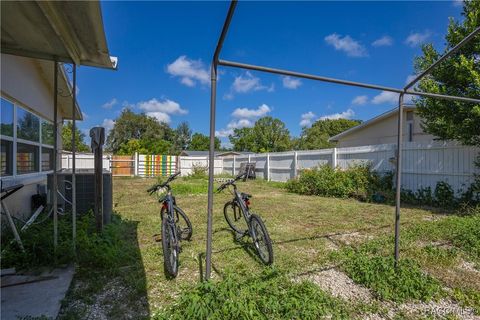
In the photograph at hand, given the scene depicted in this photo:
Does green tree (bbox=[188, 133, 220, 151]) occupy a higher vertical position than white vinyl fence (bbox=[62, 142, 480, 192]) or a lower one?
higher

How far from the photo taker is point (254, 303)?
6.93 ft

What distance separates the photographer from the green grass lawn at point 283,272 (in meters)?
2.17

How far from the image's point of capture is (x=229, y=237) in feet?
13.7

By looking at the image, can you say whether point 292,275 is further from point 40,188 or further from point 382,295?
point 40,188

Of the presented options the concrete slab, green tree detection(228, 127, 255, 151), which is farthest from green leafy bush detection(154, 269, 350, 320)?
green tree detection(228, 127, 255, 151)

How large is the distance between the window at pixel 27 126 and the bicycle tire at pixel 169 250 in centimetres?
310

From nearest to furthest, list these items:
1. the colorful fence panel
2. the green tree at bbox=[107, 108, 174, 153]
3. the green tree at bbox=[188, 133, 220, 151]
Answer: the colorful fence panel < the green tree at bbox=[107, 108, 174, 153] < the green tree at bbox=[188, 133, 220, 151]

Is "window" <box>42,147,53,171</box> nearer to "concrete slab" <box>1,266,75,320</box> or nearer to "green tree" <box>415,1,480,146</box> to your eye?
"concrete slab" <box>1,266,75,320</box>

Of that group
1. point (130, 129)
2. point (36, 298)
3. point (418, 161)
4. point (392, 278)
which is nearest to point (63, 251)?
point (36, 298)

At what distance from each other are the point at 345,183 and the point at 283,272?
651cm

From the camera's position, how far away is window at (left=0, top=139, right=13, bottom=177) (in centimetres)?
360

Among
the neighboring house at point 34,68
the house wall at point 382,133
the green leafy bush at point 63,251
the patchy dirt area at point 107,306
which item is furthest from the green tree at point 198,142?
the patchy dirt area at point 107,306

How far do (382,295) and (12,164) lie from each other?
4.89m

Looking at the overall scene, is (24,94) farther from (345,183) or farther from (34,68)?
(345,183)
